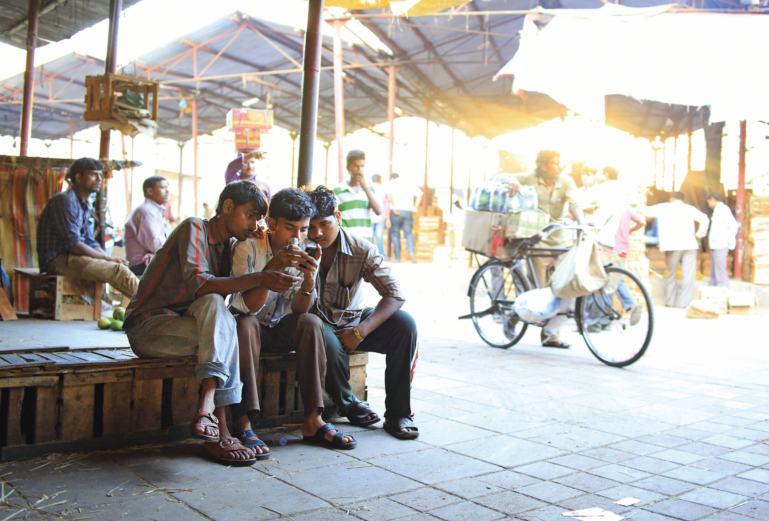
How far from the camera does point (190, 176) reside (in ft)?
109

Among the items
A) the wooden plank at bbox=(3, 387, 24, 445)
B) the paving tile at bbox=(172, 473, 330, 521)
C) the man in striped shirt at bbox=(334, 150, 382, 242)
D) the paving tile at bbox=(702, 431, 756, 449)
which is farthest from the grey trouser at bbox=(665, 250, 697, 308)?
the wooden plank at bbox=(3, 387, 24, 445)

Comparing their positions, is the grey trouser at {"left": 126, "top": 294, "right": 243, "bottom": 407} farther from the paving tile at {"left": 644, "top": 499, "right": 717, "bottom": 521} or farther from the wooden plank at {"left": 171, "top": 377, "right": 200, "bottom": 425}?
the paving tile at {"left": 644, "top": 499, "right": 717, "bottom": 521}

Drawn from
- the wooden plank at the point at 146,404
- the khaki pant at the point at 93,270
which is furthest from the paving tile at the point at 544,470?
the khaki pant at the point at 93,270

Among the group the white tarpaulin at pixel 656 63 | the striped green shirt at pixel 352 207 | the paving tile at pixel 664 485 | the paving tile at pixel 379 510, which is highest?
the white tarpaulin at pixel 656 63

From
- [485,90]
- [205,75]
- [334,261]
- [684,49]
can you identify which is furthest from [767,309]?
[205,75]

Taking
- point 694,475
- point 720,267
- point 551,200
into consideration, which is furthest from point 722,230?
point 694,475

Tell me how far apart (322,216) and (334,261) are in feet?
0.91

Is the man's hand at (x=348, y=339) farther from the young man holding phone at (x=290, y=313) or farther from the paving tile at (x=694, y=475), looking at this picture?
the paving tile at (x=694, y=475)

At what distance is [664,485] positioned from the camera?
2688 mm

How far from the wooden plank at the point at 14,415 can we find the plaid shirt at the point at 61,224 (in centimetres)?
335

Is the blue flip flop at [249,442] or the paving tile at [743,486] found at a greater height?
the blue flip flop at [249,442]

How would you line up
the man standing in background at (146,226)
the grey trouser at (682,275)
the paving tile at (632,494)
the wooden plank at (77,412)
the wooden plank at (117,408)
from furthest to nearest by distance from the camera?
the grey trouser at (682,275) < the man standing in background at (146,226) < the wooden plank at (117,408) < the wooden plank at (77,412) < the paving tile at (632,494)

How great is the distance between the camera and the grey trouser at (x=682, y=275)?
10.9 meters

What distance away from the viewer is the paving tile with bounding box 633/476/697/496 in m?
2.61
